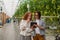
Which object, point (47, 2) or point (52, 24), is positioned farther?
point (47, 2)

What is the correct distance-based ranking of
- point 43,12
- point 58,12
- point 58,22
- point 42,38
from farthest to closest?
1. point 43,12
2. point 58,12
3. point 58,22
4. point 42,38

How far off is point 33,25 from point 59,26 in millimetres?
5011

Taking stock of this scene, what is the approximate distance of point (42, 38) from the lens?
5.68m

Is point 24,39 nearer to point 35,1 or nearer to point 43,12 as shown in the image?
point 43,12

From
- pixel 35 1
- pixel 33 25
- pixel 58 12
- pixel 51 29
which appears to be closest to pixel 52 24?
pixel 51 29

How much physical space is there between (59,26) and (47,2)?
5.52 meters

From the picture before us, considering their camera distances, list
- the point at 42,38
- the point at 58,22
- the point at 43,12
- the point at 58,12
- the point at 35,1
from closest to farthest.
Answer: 1. the point at 42,38
2. the point at 58,22
3. the point at 58,12
4. the point at 43,12
5. the point at 35,1

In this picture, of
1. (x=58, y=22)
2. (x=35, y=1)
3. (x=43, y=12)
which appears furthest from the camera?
(x=35, y=1)

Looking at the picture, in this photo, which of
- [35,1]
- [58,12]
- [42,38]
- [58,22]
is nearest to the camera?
[42,38]

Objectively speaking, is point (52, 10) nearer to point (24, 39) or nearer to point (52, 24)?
point (52, 24)

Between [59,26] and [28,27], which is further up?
[28,27]

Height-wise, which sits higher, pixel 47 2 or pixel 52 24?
pixel 47 2


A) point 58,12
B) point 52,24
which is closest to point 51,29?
point 52,24

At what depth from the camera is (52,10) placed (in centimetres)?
1558
